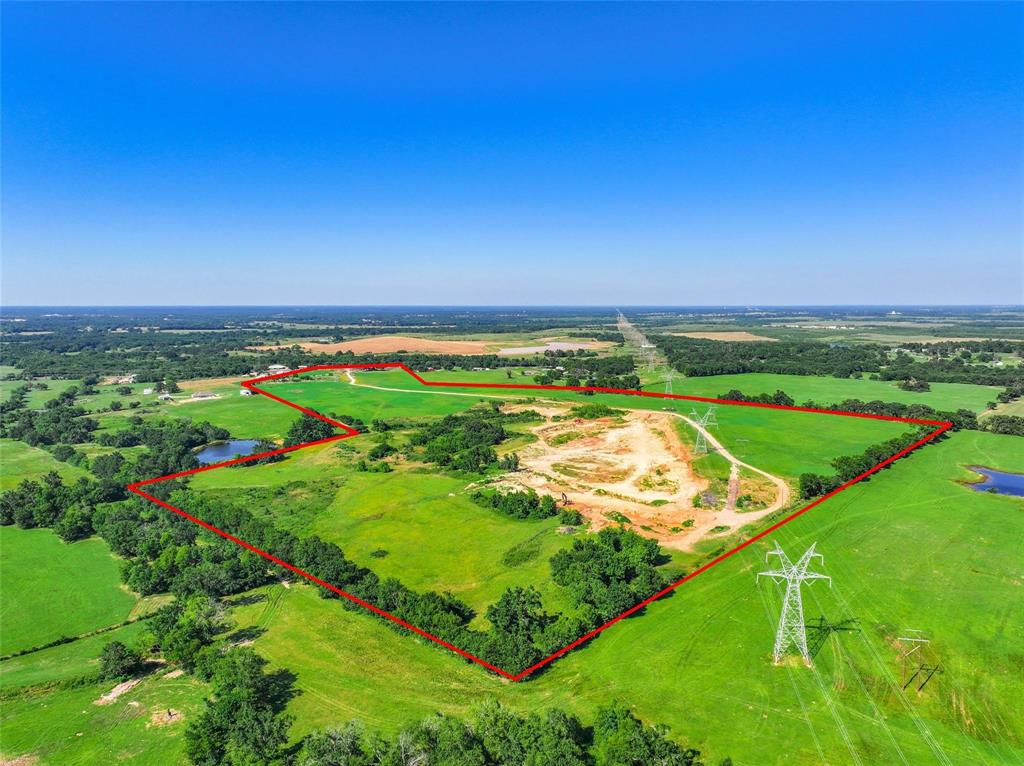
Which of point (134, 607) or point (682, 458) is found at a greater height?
point (682, 458)

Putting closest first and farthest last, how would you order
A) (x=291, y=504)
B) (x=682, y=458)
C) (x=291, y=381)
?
(x=291, y=504) < (x=682, y=458) < (x=291, y=381)

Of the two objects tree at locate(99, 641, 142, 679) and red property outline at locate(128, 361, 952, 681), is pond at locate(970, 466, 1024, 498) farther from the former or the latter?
tree at locate(99, 641, 142, 679)

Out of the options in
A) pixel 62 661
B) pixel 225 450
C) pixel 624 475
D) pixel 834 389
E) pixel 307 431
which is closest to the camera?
pixel 62 661

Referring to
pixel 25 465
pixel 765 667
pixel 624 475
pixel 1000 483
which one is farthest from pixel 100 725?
pixel 1000 483

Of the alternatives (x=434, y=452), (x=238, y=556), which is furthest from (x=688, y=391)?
(x=238, y=556)

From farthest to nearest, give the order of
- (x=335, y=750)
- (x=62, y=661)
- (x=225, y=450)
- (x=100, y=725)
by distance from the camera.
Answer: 1. (x=225, y=450)
2. (x=62, y=661)
3. (x=100, y=725)
4. (x=335, y=750)

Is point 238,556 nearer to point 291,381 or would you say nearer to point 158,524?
point 158,524

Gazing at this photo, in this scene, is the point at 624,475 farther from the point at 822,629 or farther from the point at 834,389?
the point at 834,389
